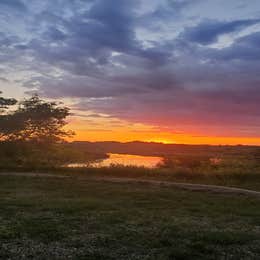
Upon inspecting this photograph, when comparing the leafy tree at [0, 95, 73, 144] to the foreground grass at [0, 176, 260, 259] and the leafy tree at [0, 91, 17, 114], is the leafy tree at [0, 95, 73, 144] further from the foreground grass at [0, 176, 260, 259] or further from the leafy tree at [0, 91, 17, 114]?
the foreground grass at [0, 176, 260, 259]

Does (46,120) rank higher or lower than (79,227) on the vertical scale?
higher

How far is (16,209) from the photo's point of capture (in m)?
12.9

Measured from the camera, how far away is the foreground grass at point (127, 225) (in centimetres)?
793

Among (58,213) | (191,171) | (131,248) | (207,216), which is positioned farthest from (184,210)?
(191,171)

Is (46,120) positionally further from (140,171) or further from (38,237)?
(38,237)

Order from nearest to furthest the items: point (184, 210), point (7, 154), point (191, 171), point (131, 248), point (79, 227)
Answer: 1. point (131, 248)
2. point (79, 227)
3. point (184, 210)
4. point (191, 171)
5. point (7, 154)

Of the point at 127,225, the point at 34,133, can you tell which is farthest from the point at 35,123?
the point at 127,225

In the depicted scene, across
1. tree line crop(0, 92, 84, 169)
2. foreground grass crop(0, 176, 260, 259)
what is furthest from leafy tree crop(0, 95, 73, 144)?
foreground grass crop(0, 176, 260, 259)

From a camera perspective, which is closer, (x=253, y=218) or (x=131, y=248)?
(x=131, y=248)

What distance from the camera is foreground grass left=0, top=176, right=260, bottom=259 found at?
793 centimetres

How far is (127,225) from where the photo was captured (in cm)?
1049

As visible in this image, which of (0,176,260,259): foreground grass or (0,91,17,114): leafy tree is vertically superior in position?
(0,91,17,114): leafy tree

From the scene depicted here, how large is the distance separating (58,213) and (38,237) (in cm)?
318

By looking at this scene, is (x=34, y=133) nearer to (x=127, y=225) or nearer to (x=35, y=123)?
(x=35, y=123)
